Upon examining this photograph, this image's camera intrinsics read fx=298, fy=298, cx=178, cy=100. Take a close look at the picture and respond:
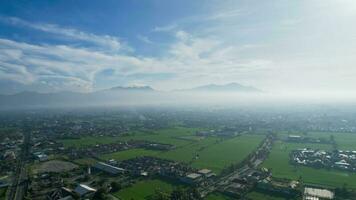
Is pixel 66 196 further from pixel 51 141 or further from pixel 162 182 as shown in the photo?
pixel 51 141

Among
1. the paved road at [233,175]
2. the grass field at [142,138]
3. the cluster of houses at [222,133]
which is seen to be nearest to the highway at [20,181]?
the grass field at [142,138]

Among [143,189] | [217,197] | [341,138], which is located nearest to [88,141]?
[143,189]

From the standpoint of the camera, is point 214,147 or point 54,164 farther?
point 214,147

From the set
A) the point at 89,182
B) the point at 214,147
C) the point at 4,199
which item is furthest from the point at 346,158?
the point at 4,199

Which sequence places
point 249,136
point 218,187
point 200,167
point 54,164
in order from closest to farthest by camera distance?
point 218,187, point 200,167, point 54,164, point 249,136

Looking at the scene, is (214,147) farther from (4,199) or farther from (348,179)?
(4,199)

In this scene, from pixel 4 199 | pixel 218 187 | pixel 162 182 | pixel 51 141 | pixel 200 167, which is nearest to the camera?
pixel 4 199

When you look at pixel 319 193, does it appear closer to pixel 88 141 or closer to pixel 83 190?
pixel 83 190
